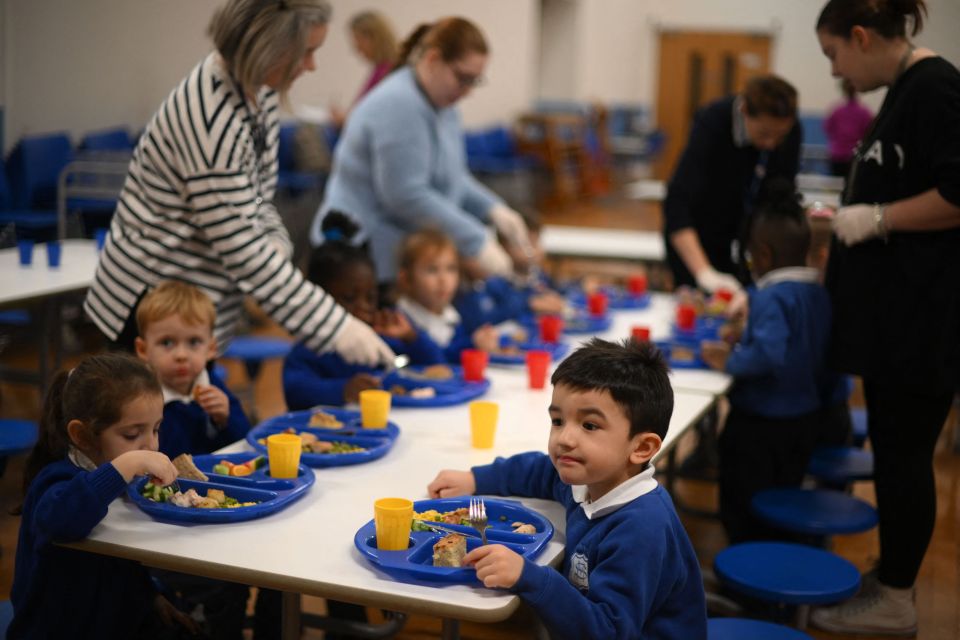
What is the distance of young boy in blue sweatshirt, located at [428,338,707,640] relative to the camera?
1.75 metres

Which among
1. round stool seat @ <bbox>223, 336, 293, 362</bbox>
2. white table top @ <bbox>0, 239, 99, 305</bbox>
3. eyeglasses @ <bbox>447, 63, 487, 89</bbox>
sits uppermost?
eyeglasses @ <bbox>447, 63, 487, 89</bbox>

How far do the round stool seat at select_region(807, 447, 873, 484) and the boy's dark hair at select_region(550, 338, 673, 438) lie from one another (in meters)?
1.69

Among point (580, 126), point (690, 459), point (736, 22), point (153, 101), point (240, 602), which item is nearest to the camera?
point (240, 602)

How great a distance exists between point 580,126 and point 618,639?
1365cm

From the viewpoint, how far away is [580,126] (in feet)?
49.0

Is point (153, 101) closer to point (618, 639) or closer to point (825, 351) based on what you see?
point (825, 351)

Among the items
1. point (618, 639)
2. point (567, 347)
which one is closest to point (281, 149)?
point (567, 347)

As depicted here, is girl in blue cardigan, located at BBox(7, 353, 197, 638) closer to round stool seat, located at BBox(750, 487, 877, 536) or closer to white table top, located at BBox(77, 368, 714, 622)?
white table top, located at BBox(77, 368, 714, 622)

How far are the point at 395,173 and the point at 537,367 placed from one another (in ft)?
3.82

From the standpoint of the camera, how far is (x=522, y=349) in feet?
11.9

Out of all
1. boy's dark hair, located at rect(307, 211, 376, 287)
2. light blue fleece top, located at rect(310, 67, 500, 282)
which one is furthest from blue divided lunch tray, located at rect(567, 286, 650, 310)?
boy's dark hair, located at rect(307, 211, 376, 287)

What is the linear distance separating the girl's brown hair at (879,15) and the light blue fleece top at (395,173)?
159 centimetres

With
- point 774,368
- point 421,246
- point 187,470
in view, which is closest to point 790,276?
point 774,368

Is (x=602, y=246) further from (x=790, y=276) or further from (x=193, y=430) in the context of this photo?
(x=193, y=430)
